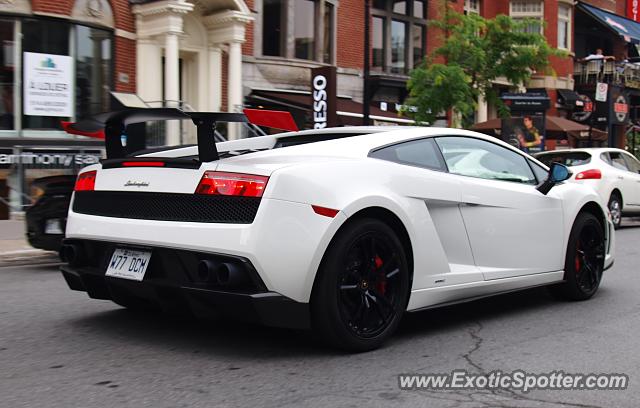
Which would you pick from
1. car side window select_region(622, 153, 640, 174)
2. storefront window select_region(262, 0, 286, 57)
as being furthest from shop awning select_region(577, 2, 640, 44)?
car side window select_region(622, 153, 640, 174)

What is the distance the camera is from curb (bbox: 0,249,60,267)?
897 cm

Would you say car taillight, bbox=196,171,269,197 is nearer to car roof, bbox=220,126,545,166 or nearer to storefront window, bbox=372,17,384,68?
car roof, bbox=220,126,545,166

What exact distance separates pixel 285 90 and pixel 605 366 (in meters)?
16.7

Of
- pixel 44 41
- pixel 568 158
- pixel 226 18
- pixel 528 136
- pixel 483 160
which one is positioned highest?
pixel 226 18

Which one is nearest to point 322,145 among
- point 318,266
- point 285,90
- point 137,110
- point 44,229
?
point 318,266

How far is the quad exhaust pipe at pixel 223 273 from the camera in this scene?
4000mm

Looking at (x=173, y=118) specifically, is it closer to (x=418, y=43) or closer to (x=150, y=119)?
(x=150, y=119)

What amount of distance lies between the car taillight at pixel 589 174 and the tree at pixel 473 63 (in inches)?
183

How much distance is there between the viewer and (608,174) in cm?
1353

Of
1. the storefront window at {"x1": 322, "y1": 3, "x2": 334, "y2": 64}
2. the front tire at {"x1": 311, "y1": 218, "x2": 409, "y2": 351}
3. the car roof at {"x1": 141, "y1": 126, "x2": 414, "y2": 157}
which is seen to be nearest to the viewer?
the front tire at {"x1": 311, "y1": 218, "x2": 409, "y2": 351}

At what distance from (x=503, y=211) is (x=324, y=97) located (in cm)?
1278

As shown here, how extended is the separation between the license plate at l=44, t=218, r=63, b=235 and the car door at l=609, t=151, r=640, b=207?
9974 millimetres

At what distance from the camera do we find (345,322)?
4320 mm

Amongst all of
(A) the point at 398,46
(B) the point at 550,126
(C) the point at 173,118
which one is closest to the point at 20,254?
(C) the point at 173,118
